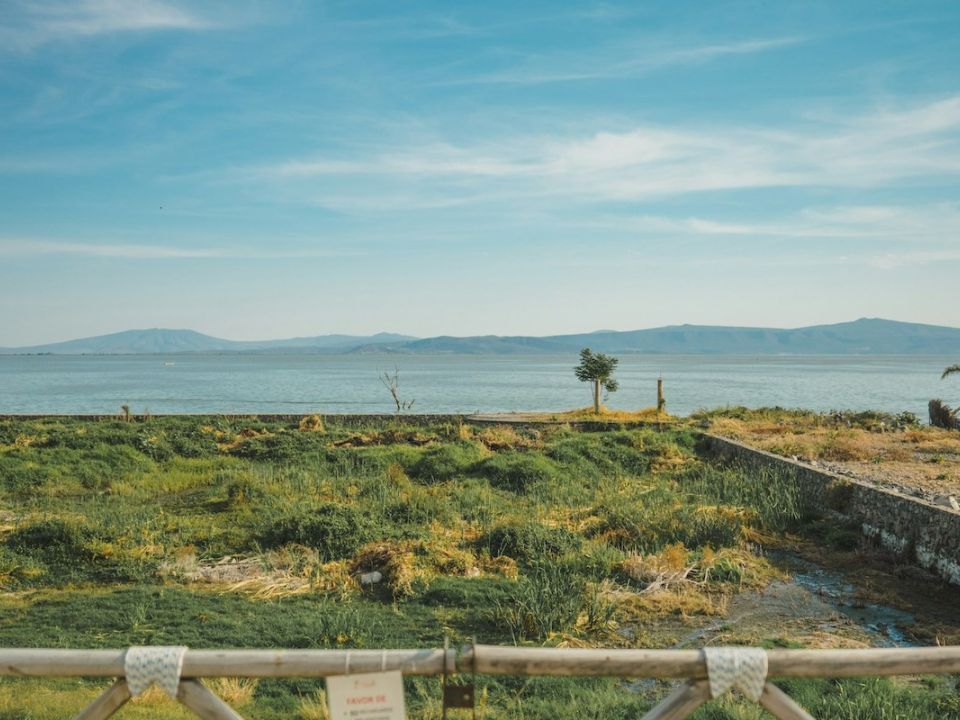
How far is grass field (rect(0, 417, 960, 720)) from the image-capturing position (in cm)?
679

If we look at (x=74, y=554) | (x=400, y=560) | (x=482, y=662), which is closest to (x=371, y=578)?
(x=400, y=560)

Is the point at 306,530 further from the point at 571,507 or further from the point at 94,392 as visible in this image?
the point at 94,392

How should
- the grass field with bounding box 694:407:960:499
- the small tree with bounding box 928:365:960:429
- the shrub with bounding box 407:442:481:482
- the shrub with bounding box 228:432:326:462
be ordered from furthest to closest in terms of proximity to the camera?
the small tree with bounding box 928:365:960:429
the shrub with bounding box 228:432:326:462
the shrub with bounding box 407:442:481:482
the grass field with bounding box 694:407:960:499

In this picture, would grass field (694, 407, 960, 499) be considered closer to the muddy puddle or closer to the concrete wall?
the concrete wall

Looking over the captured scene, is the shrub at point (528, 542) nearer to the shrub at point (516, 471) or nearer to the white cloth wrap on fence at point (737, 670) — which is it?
the shrub at point (516, 471)

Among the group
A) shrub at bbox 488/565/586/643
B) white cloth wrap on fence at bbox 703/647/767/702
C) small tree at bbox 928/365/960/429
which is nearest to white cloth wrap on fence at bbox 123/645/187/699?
white cloth wrap on fence at bbox 703/647/767/702

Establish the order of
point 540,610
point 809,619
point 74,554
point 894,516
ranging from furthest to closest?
1. point 894,516
2. point 74,554
3. point 809,619
4. point 540,610

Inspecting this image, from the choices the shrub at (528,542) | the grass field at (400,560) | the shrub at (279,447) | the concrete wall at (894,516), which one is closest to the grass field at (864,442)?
the concrete wall at (894,516)

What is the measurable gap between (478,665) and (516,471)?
15.1m

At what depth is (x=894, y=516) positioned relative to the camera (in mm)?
12125

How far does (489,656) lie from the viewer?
354 cm

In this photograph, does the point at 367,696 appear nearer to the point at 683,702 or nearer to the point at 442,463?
the point at 683,702

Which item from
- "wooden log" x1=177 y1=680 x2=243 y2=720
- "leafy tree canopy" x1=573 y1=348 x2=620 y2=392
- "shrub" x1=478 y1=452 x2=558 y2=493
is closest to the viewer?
"wooden log" x1=177 y1=680 x2=243 y2=720

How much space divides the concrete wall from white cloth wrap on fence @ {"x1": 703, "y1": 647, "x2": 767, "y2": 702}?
804cm
